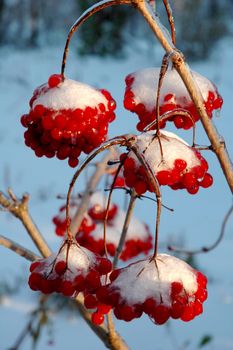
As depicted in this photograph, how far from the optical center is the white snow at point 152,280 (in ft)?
3.20

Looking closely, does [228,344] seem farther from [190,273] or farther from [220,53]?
[220,53]

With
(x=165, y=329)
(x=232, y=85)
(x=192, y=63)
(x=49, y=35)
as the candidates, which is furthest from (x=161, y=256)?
(x=49, y=35)

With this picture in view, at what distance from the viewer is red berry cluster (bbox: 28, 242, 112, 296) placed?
38.8 inches

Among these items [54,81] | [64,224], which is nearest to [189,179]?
[54,81]

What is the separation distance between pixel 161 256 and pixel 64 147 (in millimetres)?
213

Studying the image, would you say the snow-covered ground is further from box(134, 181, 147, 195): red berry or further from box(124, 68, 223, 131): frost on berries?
box(134, 181, 147, 195): red berry

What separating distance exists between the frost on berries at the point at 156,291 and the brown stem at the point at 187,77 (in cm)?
16

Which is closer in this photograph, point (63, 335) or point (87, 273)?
point (87, 273)

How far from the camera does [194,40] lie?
1205cm

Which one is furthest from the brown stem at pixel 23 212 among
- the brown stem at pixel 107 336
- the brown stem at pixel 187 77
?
the brown stem at pixel 187 77

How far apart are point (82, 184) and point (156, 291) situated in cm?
661

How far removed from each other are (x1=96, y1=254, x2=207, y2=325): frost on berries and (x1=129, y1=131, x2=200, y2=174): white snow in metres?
0.13

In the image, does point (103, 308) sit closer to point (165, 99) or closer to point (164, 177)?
point (164, 177)

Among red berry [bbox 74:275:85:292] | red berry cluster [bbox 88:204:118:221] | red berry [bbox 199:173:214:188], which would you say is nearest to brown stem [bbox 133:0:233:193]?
red berry [bbox 199:173:214:188]
